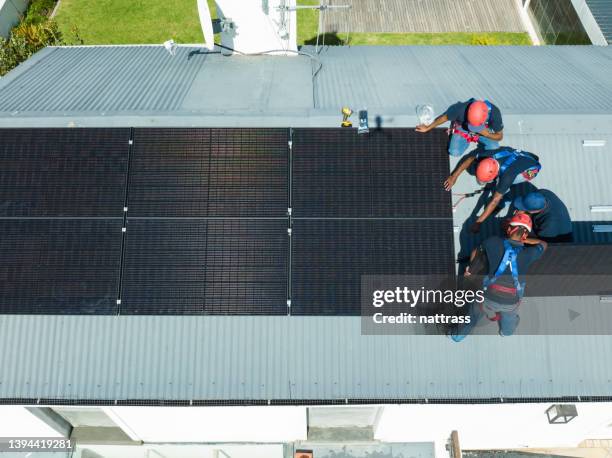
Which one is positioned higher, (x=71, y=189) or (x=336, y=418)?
(x=71, y=189)

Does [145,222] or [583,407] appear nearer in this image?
[145,222]

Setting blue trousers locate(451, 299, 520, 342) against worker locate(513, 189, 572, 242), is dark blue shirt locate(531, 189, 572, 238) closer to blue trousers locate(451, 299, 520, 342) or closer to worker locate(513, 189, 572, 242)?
worker locate(513, 189, 572, 242)

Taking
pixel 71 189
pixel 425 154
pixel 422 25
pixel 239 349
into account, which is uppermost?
pixel 422 25

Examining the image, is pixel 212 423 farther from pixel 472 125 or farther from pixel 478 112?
pixel 478 112

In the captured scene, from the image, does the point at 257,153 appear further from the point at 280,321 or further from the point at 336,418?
the point at 336,418

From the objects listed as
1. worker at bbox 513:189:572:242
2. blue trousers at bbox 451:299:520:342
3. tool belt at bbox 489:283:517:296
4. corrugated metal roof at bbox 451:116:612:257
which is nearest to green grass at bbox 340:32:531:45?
corrugated metal roof at bbox 451:116:612:257

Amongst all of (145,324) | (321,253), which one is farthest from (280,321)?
(145,324)

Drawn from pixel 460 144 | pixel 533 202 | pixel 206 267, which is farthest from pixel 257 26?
pixel 533 202
